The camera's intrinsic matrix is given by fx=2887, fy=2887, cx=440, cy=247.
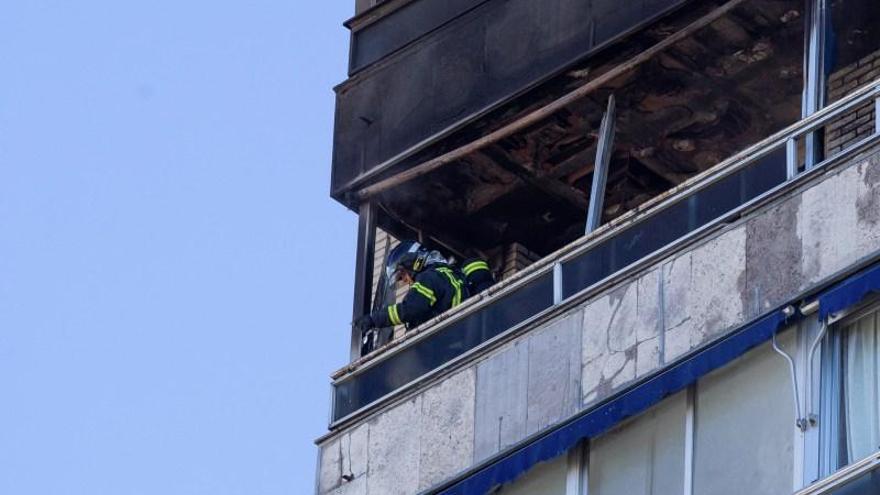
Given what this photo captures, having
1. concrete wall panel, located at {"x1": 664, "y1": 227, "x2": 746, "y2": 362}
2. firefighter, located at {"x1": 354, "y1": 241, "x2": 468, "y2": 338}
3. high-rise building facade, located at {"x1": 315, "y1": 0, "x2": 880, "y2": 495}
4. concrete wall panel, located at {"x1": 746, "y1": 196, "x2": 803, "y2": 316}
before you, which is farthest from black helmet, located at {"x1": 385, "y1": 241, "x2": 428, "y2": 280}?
concrete wall panel, located at {"x1": 746, "y1": 196, "x2": 803, "y2": 316}

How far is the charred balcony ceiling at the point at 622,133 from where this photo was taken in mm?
20594

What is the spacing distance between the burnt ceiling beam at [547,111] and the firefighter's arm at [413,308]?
897mm

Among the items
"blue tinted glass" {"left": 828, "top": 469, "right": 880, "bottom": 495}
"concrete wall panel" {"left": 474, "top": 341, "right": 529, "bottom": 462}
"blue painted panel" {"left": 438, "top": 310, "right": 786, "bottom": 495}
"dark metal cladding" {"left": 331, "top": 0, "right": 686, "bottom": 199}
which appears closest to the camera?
"blue tinted glass" {"left": 828, "top": 469, "right": 880, "bottom": 495}

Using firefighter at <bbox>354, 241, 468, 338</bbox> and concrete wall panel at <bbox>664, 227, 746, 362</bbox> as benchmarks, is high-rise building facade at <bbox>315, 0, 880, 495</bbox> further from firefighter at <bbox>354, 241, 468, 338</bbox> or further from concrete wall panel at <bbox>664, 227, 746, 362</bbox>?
firefighter at <bbox>354, 241, 468, 338</bbox>

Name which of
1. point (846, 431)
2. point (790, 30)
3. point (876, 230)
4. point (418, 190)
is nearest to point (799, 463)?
point (846, 431)

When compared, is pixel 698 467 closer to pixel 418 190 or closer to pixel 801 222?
pixel 801 222

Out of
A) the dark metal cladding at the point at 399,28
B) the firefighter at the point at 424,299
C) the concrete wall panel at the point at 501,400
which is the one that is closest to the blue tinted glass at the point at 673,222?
Answer: the concrete wall panel at the point at 501,400

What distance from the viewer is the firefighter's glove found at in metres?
21.8

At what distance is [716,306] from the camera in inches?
719

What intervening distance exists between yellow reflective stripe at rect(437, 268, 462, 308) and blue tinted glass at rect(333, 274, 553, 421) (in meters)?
0.96

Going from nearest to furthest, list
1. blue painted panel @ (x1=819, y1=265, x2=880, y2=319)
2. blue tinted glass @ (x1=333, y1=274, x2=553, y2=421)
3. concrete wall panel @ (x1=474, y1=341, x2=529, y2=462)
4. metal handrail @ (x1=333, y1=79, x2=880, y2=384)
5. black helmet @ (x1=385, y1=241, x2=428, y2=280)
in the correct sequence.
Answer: blue painted panel @ (x1=819, y1=265, x2=880, y2=319) < metal handrail @ (x1=333, y1=79, x2=880, y2=384) < concrete wall panel @ (x1=474, y1=341, x2=529, y2=462) < blue tinted glass @ (x1=333, y1=274, x2=553, y2=421) < black helmet @ (x1=385, y1=241, x2=428, y2=280)

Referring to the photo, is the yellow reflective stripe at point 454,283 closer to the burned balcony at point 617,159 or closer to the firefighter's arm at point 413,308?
the firefighter's arm at point 413,308

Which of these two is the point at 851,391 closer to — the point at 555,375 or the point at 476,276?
the point at 555,375

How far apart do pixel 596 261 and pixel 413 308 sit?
2386mm
